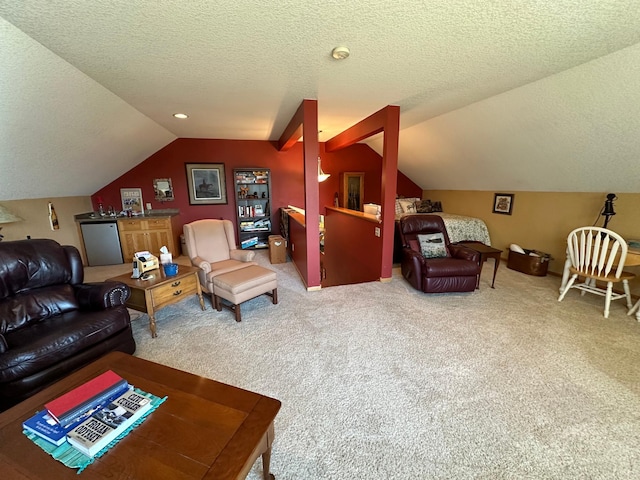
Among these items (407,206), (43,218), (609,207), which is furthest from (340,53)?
(43,218)

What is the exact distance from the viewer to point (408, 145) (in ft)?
17.4

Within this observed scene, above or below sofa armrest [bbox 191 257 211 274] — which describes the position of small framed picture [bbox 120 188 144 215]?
above

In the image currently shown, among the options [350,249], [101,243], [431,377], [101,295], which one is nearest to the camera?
[431,377]

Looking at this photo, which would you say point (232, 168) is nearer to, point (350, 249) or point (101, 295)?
point (350, 249)

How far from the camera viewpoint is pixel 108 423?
1066 mm

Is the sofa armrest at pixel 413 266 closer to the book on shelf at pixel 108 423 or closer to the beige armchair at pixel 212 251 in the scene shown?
the beige armchair at pixel 212 251

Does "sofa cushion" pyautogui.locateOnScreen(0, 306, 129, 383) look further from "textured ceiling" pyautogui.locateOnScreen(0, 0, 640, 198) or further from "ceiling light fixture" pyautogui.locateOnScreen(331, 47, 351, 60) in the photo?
"ceiling light fixture" pyautogui.locateOnScreen(331, 47, 351, 60)

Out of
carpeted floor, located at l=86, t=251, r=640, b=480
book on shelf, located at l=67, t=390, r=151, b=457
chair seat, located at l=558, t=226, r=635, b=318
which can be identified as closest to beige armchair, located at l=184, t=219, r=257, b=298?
carpeted floor, located at l=86, t=251, r=640, b=480

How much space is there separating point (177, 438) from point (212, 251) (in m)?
2.51

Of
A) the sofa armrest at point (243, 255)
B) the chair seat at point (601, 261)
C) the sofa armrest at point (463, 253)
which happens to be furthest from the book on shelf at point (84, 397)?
the chair seat at point (601, 261)

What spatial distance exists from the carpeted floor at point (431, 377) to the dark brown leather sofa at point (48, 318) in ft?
1.52

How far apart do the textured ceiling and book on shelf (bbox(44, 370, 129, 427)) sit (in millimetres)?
2042

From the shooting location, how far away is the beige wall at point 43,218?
3.46 metres

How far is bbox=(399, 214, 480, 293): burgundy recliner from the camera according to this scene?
3.18 metres
